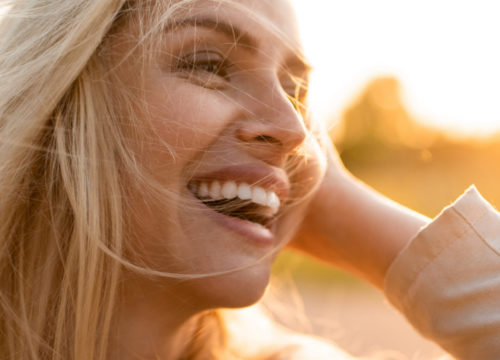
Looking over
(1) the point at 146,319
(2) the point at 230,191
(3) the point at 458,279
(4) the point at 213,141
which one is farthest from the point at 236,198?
(3) the point at 458,279

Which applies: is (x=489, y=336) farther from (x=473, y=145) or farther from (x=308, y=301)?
(x=473, y=145)

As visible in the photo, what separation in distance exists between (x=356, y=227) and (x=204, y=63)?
705 millimetres

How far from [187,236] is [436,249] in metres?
0.64

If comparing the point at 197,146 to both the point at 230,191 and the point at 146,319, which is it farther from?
the point at 146,319

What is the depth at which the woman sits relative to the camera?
49.9 inches

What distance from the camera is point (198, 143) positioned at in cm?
126

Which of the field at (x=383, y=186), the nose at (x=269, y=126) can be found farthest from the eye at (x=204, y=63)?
the field at (x=383, y=186)

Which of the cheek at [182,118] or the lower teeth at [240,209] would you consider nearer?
the cheek at [182,118]

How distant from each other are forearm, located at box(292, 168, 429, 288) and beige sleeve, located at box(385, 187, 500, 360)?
0.33 ft

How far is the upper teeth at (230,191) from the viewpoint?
4.34 ft

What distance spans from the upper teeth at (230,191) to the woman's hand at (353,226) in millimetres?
393

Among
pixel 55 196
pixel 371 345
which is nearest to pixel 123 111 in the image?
pixel 55 196

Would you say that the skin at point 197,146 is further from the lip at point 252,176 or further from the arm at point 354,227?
the arm at point 354,227

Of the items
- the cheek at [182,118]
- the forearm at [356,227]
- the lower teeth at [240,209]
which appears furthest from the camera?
the forearm at [356,227]
